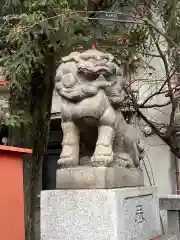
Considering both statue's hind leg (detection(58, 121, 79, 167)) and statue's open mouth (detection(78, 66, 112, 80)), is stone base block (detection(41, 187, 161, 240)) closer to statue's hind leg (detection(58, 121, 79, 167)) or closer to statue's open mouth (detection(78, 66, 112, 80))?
statue's hind leg (detection(58, 121, 79, 167))

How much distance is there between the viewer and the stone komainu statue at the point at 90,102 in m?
3.10

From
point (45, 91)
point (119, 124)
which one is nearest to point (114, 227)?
point (119, 124)

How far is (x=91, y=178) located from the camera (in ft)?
9.85

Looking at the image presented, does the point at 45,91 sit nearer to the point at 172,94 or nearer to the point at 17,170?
the point at 17,170

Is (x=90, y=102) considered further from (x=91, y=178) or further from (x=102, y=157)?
(x=91, y=178)

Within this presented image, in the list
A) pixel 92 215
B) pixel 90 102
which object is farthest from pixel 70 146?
pixel 92 215

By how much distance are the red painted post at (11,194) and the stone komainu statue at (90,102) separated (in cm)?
99

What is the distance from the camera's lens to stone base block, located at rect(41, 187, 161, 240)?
2877 mm

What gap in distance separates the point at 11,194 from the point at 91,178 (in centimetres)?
137

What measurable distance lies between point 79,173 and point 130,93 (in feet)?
9.05

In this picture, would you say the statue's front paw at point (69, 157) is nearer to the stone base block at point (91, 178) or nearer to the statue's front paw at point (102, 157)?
the stone base block at point (91, 178)

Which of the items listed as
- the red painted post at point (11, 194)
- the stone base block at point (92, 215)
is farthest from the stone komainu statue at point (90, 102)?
the red painted post at point (11, 194)

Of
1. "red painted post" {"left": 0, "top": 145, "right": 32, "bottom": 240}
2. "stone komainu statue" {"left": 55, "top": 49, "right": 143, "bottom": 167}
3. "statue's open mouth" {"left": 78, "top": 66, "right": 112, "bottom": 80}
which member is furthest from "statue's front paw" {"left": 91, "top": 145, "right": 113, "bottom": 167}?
"red painted post" {"left": 0, "top": 145, "right": 32, "bottom": 240}

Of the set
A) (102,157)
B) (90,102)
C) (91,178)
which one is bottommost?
(91,178)
